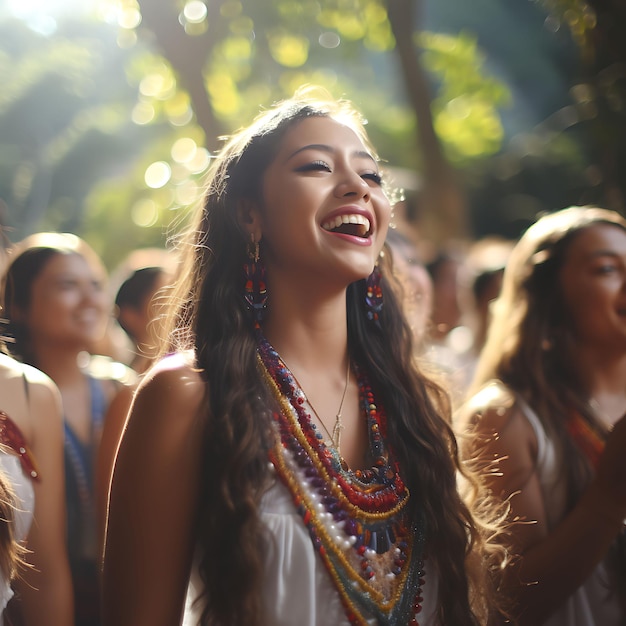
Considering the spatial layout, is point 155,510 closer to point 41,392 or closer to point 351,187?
point 41,392

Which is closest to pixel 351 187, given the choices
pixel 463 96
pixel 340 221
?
pixel 340 221

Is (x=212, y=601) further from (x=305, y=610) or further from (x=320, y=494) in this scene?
(x=320, y=494)

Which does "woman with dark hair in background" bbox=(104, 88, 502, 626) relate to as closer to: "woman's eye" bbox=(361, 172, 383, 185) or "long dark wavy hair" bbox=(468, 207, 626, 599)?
→ "woman's eye" bbox=(361, 172, 383, 185)

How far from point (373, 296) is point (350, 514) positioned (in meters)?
0.61

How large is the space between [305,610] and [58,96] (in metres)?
21.1

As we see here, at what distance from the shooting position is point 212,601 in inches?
67.7

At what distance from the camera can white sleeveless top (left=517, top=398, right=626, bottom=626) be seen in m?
2.39

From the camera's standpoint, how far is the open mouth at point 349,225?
1.91 meters

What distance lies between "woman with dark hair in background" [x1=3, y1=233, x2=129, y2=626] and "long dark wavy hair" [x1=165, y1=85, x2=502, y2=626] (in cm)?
147

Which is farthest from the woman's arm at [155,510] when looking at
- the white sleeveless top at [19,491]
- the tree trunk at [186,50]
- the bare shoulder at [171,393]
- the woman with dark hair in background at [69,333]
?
the tree trunk at [186,50]

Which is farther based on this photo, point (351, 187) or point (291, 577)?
point (351, 187)

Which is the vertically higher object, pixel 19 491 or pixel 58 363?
pixel 58 363

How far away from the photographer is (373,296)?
221 centimetres

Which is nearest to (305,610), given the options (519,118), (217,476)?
(217,476)
